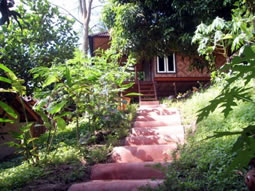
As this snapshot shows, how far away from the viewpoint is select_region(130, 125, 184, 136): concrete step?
467cm

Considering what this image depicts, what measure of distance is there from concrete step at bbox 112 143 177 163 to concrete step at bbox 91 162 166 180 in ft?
1.41

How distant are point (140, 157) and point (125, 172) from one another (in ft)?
2.07

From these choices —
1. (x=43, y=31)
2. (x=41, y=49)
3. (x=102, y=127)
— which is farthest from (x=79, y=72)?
(x=43, y=31)

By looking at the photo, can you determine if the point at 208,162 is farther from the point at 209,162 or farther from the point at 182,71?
the point at 182,71

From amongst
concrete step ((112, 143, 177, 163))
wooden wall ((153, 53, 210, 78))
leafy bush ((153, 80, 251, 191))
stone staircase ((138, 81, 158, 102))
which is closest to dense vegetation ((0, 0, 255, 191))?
leafy bush ((153, 80, 251, 191))

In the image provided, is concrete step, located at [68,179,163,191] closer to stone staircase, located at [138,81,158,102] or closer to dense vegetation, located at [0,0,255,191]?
dense vegetation, located at [0,0,255,191]

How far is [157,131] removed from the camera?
16.0 feet

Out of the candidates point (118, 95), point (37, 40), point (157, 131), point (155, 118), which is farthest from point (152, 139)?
point (37, 40)

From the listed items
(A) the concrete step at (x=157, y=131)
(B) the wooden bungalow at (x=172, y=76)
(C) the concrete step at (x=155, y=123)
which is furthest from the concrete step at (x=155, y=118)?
(B) the wooden bungalow at (x=172, y=76)

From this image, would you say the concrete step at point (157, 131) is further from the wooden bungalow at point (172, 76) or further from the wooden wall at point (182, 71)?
the wooden wall at point (182, 71)

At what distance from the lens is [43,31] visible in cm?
907

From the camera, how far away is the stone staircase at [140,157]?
9.24 ft

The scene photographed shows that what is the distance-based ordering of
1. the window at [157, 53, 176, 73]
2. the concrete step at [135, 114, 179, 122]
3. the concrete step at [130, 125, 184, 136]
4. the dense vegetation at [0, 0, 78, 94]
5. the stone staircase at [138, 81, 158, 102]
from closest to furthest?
the concrete step at [130, 125, 184, 136] → the concrete step at [135, 114, 179, 122] → the dense vegetation at [0, 0, 78, 94] → the stone staircase at [138, 81, 158, 102] → the window at [157, 53, 176, 73]

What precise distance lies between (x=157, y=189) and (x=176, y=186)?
209 millimetres
